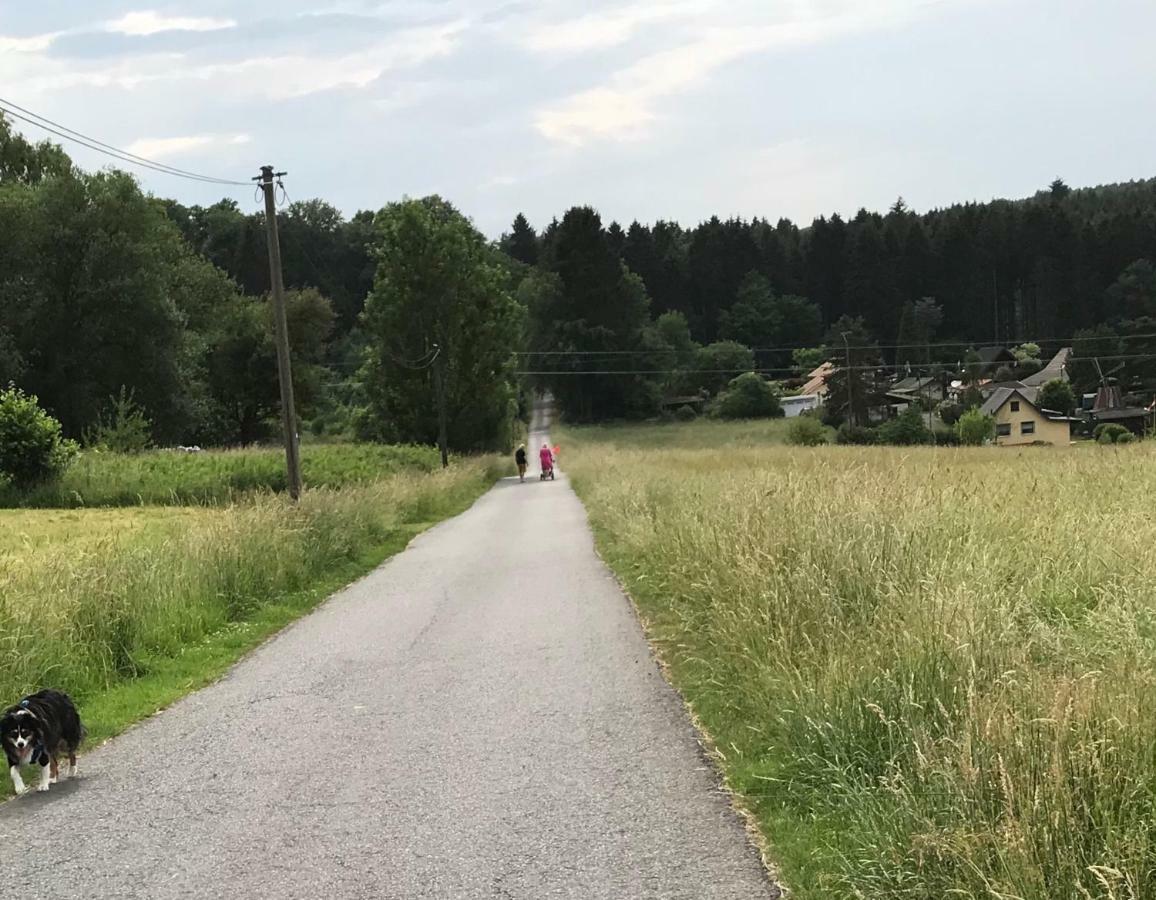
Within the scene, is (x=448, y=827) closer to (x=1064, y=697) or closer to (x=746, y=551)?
(x=1064, y=697)

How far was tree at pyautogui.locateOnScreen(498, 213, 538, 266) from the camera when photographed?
151 m

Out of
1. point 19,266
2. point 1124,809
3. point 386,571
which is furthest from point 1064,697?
point 19,266

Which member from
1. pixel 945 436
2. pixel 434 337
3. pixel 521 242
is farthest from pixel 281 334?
pixel 521 242

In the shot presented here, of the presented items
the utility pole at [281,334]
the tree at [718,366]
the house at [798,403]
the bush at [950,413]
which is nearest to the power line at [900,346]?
the tree at [718,366]

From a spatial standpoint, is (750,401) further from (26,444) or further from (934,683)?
(934,683)

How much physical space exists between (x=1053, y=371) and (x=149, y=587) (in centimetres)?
10604

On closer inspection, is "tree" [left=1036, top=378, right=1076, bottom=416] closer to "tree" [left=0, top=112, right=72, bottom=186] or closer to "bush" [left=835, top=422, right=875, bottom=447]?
"bush" [left=835, top=422, right=875, bottom=447]

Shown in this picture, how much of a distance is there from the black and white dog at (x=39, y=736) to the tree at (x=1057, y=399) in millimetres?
84001

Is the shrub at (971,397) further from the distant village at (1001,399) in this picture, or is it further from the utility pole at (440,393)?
the utility pole at (440,393)

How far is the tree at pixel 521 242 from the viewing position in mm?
151375

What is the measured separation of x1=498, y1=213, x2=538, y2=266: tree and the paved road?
14331cm

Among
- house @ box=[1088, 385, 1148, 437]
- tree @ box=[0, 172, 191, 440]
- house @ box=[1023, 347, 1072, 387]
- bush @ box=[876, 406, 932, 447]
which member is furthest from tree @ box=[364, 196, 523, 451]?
house @ box=[1023, 347, 1072, 387]

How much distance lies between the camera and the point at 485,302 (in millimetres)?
67062

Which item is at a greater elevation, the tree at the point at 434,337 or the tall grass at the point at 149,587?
the tree at the point at 434,337
